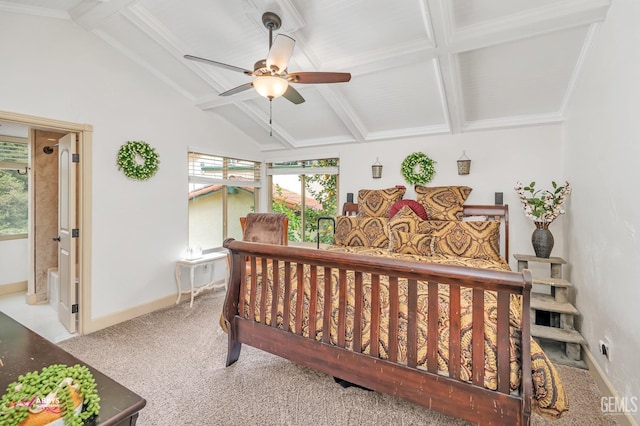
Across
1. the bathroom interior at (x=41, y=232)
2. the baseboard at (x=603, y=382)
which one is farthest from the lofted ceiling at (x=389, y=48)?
the baseboard at (x=603, y=382)

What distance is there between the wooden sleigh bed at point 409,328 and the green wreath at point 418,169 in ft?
7.94

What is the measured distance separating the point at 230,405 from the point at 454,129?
385 centimetres

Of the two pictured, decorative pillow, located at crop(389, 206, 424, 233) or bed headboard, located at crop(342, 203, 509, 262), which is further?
bed headboard, located at crop(342, 203, 509, 262)

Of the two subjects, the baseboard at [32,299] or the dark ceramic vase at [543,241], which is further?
the baseboard at [32,299]

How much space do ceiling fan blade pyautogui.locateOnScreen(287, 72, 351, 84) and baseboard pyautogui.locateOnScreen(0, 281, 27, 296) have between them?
5190 mm

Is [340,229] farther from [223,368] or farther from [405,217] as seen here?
[223,368]

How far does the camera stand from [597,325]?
2.27 metres

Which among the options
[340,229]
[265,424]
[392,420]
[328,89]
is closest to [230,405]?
[265,424]

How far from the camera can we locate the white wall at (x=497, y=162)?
3.48 m

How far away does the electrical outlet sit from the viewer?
2046mm

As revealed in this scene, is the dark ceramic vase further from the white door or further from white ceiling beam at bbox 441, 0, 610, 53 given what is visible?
the white door

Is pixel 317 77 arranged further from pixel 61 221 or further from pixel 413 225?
pixel 61 221

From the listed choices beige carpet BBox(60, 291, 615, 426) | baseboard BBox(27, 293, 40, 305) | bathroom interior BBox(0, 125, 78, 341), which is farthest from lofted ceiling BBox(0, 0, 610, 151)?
baseboard BBox(27, 293, 40, 305)

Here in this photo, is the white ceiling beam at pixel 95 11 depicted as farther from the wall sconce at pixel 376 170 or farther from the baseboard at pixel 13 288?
the baseboard at pixel 13 288
